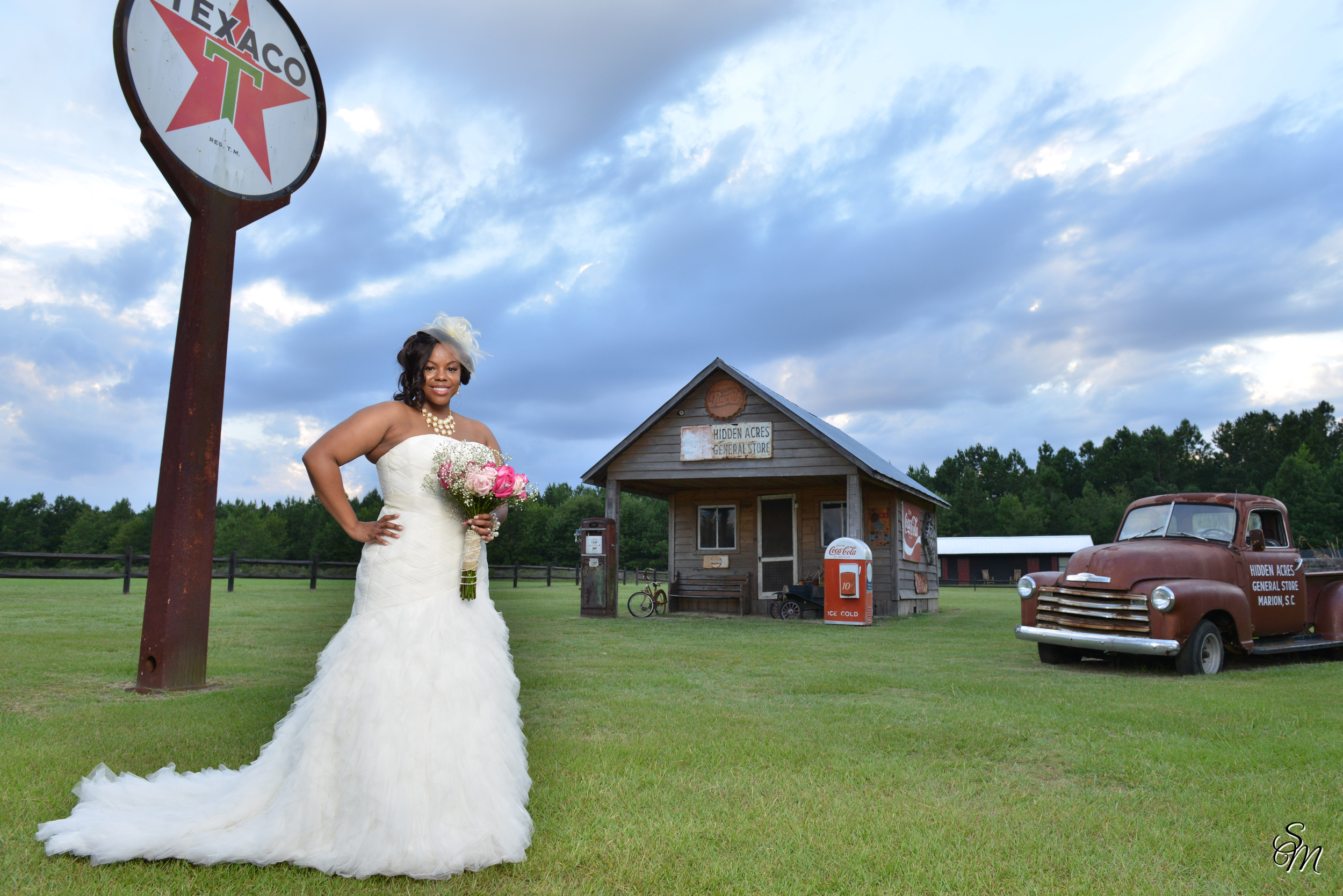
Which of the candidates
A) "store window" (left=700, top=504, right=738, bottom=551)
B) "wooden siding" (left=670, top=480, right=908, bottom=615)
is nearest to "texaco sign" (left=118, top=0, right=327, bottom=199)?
"wooden siding" (left=670, top=480, right=908, bottom=615)

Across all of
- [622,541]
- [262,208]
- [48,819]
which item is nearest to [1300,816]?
[48,819]

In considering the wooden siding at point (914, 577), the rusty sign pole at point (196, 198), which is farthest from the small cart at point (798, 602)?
the rusty sign pole at point (196, 198)

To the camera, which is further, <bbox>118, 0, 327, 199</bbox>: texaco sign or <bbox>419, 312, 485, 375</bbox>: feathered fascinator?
<bbox>118, 0, 327, 199</bbox>: texaco sign

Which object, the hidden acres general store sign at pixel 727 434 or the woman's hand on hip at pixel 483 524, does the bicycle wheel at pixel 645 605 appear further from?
the woman's hand on hip at pixel 483 524

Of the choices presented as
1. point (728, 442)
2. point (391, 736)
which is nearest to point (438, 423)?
point (391, 736)

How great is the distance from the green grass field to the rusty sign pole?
0.79 metres

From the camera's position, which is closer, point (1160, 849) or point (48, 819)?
point (1160, 849)

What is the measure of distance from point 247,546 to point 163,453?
85984 millimetres

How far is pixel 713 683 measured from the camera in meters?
7.38

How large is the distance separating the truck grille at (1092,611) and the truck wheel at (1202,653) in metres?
0.54

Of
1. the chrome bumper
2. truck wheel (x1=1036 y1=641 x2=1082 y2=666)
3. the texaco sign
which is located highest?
the texaco sign

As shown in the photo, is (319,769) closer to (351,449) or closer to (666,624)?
(351,449)

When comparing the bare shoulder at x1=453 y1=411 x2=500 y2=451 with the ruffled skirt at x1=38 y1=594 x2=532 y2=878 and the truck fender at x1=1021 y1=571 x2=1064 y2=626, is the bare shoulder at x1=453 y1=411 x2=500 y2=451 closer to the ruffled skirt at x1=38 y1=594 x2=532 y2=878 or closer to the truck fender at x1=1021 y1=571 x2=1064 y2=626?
the ruffled skirt at x1=38 y1=594 x2=532 y2=878

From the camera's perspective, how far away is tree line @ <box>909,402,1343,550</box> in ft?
257
